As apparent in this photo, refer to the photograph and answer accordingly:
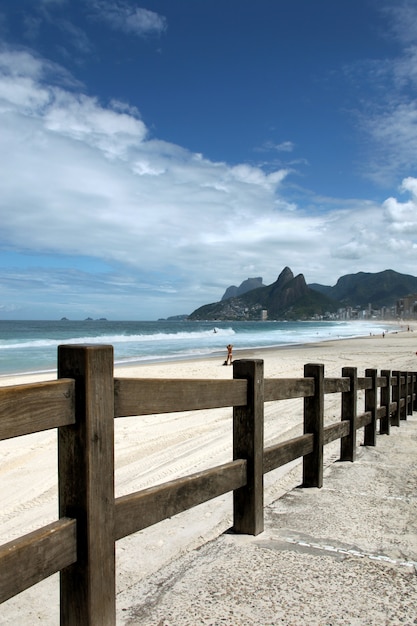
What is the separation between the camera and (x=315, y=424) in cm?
498

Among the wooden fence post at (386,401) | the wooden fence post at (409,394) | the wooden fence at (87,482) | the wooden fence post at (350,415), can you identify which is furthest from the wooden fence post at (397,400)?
the wooden fence at (87,482)

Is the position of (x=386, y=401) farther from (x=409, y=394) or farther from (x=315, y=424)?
(x=315, y=424)

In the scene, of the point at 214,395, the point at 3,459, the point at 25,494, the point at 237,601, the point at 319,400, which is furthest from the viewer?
the point at 3,459

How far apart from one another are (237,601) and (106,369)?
1510 mm

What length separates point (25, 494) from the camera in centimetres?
543

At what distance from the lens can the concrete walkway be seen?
104 inches

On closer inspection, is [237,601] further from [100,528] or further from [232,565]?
[100,528]

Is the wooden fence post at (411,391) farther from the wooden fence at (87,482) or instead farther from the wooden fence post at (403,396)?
the wooden fence at (87,482)

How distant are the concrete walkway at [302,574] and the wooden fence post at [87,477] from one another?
1.58 feet

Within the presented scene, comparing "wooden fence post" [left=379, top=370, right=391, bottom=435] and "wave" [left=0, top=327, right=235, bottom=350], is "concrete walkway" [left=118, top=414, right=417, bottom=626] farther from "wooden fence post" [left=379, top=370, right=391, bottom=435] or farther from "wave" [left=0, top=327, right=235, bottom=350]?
"wave" [left=0, top=327, right=235, bottom=350]

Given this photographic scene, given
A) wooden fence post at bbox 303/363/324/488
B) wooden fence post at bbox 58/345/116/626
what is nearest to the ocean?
wooden fence post at bbox 303/363/324/488

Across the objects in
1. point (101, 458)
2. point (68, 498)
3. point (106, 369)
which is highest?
point (106, 369)

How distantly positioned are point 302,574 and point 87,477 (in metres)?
1.65

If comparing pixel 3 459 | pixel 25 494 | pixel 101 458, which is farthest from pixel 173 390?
pixel 3 459
